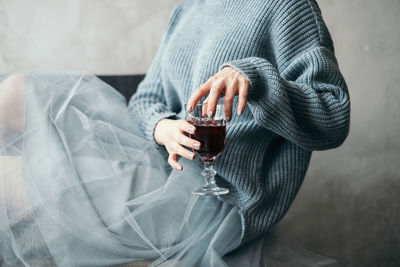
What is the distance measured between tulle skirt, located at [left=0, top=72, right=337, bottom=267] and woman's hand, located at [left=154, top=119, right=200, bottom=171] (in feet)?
0.30

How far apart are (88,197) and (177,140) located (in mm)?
243

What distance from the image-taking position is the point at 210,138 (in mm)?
844

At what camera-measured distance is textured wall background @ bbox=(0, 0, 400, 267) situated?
1955mm

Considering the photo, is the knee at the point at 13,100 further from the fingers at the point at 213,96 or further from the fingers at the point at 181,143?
the fingers at the point at 213,96

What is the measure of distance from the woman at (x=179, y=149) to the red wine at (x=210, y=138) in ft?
0.06

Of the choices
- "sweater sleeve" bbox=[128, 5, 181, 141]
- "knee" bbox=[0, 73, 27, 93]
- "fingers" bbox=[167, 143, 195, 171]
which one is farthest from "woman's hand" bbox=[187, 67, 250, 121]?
"knee" bbox=[0, 73, 27, 93]

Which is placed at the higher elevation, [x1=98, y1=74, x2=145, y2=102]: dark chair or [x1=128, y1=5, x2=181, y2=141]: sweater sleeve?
[x1=128, y1=5, x2=181, y2=141]: sweater sleeve

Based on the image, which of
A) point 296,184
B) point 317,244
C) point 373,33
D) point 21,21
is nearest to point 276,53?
point 296,184

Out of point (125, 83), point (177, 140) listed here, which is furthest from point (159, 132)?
point (125, 83)

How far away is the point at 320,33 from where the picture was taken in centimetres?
105

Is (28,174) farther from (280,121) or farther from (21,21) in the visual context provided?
(21,21)

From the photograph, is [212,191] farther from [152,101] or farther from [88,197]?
[152,101]

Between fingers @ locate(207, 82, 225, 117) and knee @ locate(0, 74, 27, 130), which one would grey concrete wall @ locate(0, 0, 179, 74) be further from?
fingers @ locate(207, 82, 225, 117)

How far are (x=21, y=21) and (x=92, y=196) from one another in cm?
152
